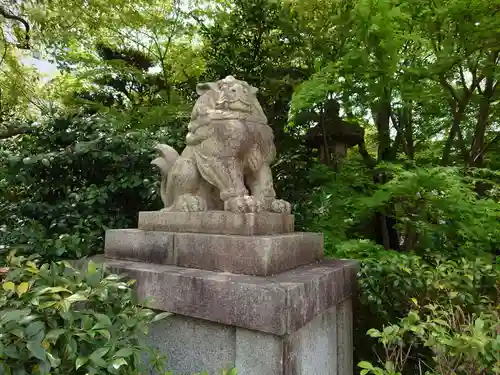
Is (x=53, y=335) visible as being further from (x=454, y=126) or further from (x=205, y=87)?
(x=454, y=126)

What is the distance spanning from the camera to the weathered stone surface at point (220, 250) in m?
2.48

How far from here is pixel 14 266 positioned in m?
2.13

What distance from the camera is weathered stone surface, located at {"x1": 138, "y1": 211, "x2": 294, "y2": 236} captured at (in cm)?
267

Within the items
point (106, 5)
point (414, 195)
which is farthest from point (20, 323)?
point (106, 5)

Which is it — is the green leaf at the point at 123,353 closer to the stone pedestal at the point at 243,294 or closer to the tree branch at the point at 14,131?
the stone pedestal at the point at 243,294

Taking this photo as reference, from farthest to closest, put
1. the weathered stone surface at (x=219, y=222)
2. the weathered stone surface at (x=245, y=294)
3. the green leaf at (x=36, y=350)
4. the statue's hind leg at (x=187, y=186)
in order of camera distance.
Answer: the statue's hind leg at (x=187, y=186) < the weathered stone surface at (x=219, y=222) < the weathered stone surface at (x=245, y=294) < the green leaf at (x=36, y=350)

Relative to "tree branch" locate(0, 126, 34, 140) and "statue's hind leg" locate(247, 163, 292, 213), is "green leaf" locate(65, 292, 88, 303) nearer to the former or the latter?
"statue's hind leg" locate(247, 163, 292, 213)

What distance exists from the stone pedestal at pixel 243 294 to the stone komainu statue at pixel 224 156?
222 millimetres

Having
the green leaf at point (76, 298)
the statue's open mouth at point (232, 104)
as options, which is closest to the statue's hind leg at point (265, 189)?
the statue's open mouth at point (232, 104)

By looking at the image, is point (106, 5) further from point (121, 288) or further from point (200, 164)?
point (121, 288)

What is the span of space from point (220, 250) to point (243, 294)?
50 centimetres

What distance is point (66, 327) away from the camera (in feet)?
5.17

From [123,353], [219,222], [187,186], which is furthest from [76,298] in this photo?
[187,186]

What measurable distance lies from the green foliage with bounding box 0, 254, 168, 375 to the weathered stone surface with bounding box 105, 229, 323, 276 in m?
0.80
